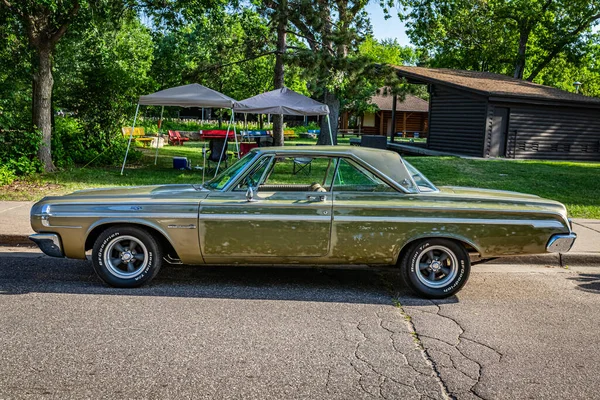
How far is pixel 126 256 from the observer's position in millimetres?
5809

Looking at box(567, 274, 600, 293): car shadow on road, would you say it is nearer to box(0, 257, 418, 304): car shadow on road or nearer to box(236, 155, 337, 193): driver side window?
box(0, 257, 418, 304): car shadow on road

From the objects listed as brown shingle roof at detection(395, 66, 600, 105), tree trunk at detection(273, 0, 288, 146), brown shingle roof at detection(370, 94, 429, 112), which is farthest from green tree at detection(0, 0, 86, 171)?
brown shingle roof at detection(370, 94, 429, 112)

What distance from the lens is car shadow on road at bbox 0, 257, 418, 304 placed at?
18.9ft

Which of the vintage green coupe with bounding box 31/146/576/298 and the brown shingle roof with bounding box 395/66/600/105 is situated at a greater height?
the brown shingle roof with bounding box 395/66/600/105

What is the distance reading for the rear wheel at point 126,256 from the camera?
5.76 metres

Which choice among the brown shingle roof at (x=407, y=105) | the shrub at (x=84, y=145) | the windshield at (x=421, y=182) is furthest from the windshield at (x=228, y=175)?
the brown shingle roof at (x=407, y=105)

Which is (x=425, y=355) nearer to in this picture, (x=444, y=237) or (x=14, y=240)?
(x=444, y=237)

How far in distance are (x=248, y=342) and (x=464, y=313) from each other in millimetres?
2136

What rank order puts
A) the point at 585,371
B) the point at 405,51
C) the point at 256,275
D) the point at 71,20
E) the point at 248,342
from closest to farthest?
the point at 585,371 → the point at 248,342 → the point at 256,275 → the point at 71,20 → the point at 405,51

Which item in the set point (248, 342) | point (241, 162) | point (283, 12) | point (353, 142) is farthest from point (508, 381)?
point (353, 142)

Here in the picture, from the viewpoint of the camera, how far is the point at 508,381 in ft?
12.8

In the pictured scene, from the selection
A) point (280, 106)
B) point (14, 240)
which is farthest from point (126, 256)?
point (280, 106)

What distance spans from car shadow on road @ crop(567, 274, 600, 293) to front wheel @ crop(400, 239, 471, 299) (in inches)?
65.3

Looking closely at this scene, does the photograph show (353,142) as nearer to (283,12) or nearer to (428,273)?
(283,12)
